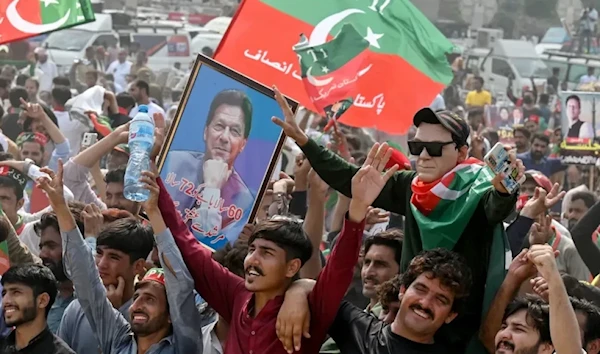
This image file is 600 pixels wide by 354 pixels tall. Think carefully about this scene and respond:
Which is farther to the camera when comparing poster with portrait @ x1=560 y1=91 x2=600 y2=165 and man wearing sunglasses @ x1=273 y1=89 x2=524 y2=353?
poster with portrait @ x1=560 y1=91 x2=600 y2=165

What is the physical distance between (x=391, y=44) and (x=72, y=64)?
1329cm

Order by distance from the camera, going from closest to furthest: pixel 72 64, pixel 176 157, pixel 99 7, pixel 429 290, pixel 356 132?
pixel 429 290, pixel 176 157, pixel 356 132, pixel 72 64, pixel 99 7

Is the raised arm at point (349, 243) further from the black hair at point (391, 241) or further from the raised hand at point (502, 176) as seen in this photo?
the black hair at point (391, 241)

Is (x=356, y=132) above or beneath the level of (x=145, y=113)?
beneath

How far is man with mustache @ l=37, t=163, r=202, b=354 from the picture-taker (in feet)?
16.4

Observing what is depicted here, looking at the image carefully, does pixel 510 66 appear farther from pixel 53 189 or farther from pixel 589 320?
pixel 53 189

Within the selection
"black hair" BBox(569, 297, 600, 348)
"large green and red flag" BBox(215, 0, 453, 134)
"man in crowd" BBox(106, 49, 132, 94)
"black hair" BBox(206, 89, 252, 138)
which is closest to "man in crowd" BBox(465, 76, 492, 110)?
"man in crowd" BBox(106, 49, 132, 94)

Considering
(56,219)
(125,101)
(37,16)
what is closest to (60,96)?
(125,101)

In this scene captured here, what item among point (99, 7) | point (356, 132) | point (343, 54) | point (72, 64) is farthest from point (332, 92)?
point (99, 7)

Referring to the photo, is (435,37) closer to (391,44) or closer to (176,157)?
(391,44)

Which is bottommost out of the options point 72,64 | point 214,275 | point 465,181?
point 72,64

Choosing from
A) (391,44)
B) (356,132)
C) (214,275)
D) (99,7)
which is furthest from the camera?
(99,7)

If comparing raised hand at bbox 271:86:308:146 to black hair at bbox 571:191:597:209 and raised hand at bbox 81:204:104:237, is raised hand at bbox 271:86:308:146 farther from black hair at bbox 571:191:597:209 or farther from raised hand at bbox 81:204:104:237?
black hair at bbox 571:191:597:209

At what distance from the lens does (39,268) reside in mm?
5203
